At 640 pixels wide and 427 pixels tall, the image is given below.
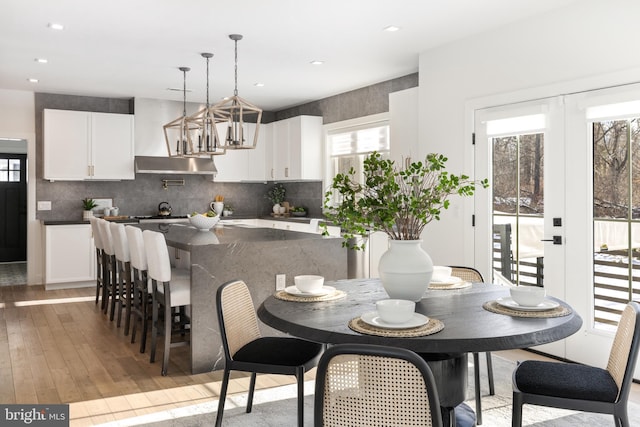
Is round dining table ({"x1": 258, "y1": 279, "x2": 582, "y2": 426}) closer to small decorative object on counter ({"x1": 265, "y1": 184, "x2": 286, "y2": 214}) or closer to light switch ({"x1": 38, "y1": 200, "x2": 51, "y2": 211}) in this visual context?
light switch ({"x1": 38, "y1": 200, "x2": 51, "y2": 211})

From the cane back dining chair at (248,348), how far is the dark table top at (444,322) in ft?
0.81

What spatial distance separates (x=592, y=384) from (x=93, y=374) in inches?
119

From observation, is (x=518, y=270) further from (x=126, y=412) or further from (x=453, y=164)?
(x=126, y=412)

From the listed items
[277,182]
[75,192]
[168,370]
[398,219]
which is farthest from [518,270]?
[75,192]

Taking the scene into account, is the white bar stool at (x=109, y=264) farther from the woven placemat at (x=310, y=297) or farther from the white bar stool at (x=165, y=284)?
the woven placemat at (x=310, y=297)

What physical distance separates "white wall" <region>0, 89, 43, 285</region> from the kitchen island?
3737 millimetres

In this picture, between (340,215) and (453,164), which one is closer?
(340,215)

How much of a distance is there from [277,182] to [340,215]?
22.1ft

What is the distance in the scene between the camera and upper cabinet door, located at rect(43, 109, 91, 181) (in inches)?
274

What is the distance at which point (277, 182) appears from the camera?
8.88 metres

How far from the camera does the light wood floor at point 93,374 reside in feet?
10.4

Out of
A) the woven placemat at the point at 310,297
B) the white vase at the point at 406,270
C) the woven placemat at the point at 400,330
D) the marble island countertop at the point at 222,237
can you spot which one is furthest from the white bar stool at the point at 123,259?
the woven placemat at the point at 400,330

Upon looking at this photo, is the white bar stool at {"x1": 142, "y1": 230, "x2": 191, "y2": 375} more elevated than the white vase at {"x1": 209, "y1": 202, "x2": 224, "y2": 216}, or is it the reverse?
the white vase at {"x1": 209, "y1": 202, "x2": 224, "y2": 216}

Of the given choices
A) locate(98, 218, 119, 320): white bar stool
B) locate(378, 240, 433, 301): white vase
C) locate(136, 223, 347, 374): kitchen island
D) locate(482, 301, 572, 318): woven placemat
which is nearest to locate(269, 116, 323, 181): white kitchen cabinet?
locate(98, 218, 119, 320): white bar stool
